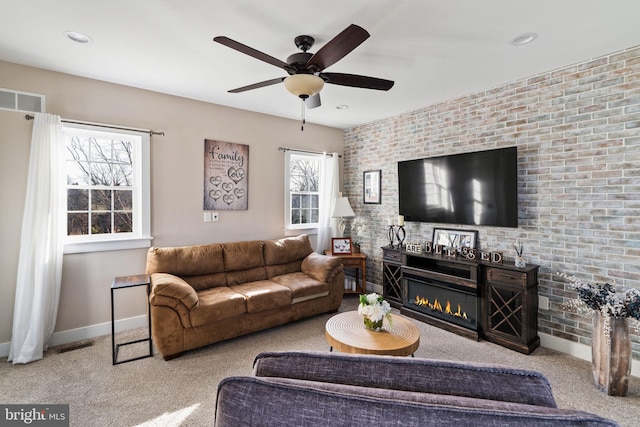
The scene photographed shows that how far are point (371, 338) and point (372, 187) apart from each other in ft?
9.72

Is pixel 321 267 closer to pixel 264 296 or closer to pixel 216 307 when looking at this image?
pixel 264 296

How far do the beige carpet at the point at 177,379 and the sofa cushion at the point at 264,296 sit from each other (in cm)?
34

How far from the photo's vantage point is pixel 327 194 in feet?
16.4

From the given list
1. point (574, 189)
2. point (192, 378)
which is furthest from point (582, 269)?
point (192, 378)

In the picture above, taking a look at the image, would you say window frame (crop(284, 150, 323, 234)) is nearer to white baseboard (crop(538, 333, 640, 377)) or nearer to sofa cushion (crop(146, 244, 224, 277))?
sofa cushion (crop(146, 244, 224, 277))

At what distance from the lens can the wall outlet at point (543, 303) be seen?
118 inches

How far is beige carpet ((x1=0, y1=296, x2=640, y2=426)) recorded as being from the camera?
6.89 ft

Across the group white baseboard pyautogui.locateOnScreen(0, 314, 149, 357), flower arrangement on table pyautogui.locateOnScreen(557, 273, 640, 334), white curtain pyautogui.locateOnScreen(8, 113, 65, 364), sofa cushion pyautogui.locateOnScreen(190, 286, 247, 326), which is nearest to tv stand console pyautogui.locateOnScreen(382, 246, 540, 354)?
flower arrangement on table pyautogui.locateOnScreen(557, 273, 640, 334)

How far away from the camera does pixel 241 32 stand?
2326 mm

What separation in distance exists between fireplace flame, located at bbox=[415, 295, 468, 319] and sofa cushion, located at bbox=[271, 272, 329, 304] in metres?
1.16

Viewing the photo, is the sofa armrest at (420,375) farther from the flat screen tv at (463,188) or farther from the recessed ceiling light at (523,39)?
the flat screen tv at (463,188)

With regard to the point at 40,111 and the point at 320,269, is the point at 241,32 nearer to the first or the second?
the point at 40,111

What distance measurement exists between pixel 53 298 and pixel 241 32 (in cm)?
304

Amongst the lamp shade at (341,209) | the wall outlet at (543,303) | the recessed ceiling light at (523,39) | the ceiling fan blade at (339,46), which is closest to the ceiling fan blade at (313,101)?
the ceiling fan blade at (339,46)
